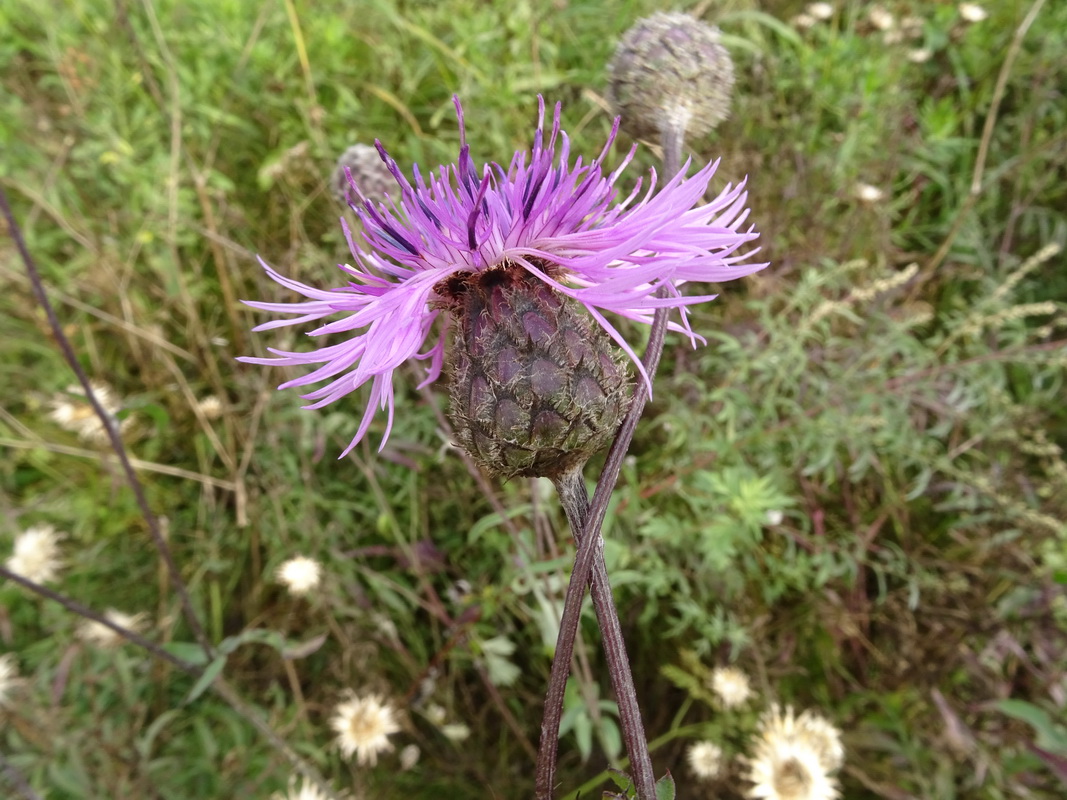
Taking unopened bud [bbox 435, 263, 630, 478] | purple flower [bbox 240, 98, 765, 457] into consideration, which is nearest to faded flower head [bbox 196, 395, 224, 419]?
purple flower [bbox 240, 98, 765, 457]

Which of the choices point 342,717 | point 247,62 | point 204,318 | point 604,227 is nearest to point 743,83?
point 247,62

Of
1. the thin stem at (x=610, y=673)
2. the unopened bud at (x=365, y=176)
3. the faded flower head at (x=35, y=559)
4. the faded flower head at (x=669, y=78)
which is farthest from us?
the faded flower head at (x=35, y=559)

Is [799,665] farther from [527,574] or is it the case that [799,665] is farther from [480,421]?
[480,421]

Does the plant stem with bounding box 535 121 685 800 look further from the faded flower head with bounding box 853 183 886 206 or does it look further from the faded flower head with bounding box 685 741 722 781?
the faded flower head with bounding box 853 183 886 206

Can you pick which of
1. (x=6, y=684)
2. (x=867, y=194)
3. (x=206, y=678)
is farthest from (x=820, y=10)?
(x=6, y=684)

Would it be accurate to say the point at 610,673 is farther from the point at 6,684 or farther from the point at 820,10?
the point at 820,10

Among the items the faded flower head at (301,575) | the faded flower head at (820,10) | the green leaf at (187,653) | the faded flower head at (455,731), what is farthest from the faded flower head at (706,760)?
the faded flower head at (820,10)

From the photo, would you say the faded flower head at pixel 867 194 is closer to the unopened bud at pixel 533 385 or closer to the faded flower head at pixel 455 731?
the unopened bud at pixel 533 385
